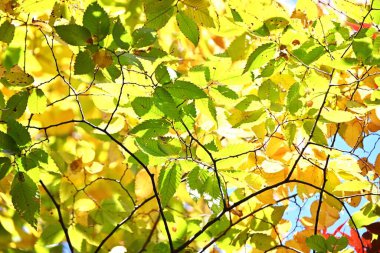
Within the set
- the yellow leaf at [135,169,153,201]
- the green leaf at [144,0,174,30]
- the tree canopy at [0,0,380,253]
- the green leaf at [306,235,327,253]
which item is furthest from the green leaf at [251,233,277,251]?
the green leaf at [144,0,174,30]

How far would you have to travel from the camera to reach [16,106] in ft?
3.83

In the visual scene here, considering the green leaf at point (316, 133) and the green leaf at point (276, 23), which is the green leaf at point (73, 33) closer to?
the green leaf at point (276, 23)

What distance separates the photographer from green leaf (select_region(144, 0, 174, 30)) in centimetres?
119

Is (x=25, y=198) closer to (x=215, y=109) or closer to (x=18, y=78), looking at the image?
(x=18, y=78)

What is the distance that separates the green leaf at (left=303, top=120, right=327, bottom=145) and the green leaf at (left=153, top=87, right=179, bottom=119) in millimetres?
318

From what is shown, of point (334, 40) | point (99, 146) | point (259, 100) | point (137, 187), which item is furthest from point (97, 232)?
point (334, 40)

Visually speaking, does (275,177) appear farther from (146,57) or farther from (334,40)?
(146,57)

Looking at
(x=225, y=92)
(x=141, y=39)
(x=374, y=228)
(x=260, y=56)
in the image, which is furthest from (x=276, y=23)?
(x=374, y=228)

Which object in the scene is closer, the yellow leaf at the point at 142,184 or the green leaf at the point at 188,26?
the green leaf at the point at 188,26

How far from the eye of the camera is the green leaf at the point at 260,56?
3.75 feet

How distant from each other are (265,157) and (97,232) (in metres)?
0.62

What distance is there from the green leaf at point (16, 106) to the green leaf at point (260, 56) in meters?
0.46

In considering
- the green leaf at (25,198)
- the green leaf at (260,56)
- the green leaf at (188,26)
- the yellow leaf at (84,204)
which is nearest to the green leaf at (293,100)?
the green leaf at (260,56)

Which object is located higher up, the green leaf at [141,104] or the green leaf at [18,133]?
the green leaf at [141,104]
